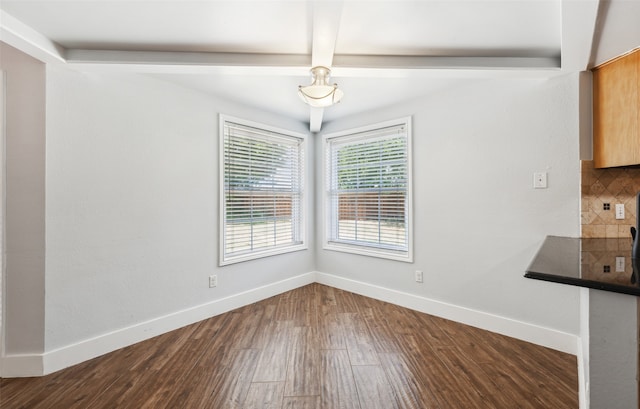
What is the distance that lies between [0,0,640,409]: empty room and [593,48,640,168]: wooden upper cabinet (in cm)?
1

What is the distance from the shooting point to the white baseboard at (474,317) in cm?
217

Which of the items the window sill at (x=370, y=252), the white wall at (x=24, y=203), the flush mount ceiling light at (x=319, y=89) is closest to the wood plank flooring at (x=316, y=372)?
the white wall at (x=24, y=203)

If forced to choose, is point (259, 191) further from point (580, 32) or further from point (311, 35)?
point (580, 32)

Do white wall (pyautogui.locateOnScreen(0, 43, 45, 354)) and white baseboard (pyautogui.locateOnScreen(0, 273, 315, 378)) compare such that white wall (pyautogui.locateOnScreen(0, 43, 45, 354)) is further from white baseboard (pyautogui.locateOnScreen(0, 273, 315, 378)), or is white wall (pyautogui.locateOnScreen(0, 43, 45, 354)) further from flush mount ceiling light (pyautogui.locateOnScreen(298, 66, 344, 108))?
flush mount ceiling light (pyautogui.locateOnScreen(298, 66, 344, 108))

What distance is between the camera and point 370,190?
3.53 meters

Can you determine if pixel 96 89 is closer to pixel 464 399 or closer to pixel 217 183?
pixel 217 183

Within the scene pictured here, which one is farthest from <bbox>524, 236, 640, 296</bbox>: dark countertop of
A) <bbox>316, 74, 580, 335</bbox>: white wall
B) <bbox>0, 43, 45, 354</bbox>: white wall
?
<bbox>0, 43, 45, 354</bbox>: white wall

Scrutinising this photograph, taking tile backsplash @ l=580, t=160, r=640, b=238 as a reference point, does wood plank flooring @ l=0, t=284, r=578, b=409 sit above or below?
below

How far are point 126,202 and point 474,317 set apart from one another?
3338mm

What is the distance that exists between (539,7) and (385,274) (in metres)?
2.68

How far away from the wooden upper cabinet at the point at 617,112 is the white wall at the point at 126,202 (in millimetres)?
3245

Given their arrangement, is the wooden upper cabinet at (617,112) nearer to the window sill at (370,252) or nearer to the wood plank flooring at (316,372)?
the wood plank flooring at (316,372)

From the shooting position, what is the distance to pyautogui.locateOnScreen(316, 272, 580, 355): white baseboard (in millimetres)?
2166

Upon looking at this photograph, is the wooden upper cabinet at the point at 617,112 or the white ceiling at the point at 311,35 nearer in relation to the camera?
the white ceiling at the point at 311,35
